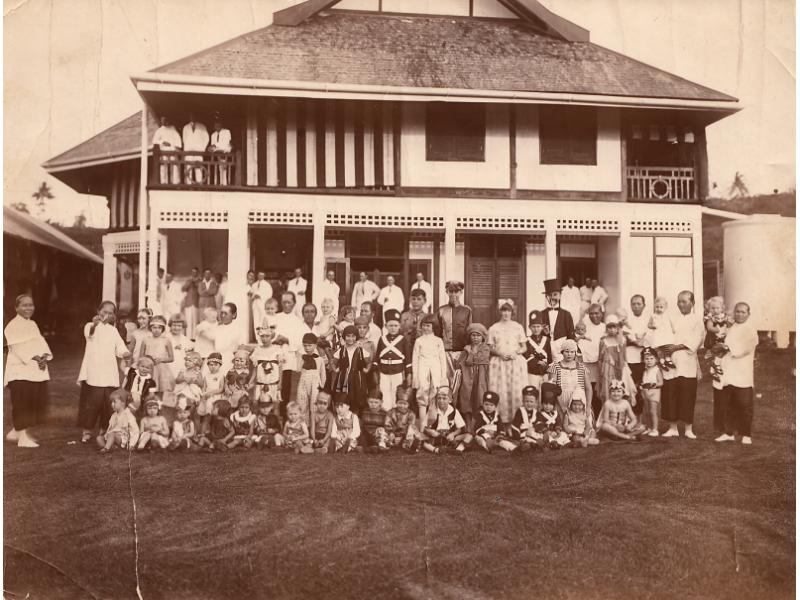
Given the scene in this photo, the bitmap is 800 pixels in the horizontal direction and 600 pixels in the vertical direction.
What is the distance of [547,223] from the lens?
629 cm

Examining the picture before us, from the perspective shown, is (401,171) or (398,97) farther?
(401,171)

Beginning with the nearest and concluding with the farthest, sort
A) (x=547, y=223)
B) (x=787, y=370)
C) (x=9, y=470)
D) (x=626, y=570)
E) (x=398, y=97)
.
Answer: (x=626, y=570)
(x=9, y=470)
(x=787, y=370)
(x=398, y=97)
(x=547, y=223)

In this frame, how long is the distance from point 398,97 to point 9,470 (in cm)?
404

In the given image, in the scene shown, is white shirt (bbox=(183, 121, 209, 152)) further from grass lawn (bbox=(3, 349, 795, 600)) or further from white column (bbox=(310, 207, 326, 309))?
grass lawn (bbox=(3, 349, 795, 600))

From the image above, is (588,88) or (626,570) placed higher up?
(588,88)

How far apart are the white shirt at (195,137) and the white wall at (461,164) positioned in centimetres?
179

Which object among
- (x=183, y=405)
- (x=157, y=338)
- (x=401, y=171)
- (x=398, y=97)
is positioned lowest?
(x=183, y=405)

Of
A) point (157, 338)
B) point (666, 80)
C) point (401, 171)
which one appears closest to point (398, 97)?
point (401, 171)

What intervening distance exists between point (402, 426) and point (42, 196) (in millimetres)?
3095

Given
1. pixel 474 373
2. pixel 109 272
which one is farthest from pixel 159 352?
pixel 474 373

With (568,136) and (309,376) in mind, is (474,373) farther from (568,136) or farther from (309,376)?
(568,136)

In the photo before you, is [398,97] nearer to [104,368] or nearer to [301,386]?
[301,386]

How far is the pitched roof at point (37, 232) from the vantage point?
491 cm

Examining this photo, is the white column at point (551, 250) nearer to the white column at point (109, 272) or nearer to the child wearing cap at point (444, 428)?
the child wearing cap at point (444, 428)
